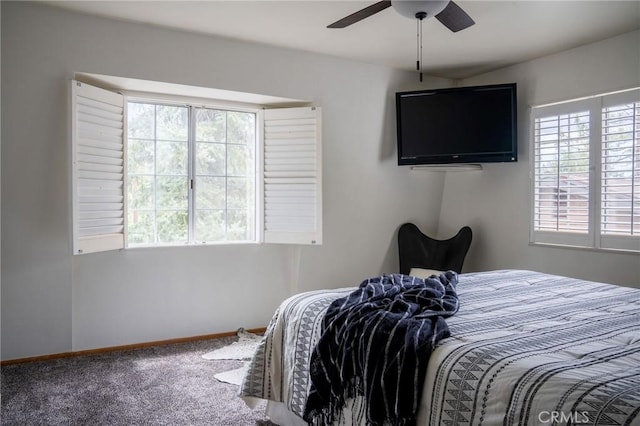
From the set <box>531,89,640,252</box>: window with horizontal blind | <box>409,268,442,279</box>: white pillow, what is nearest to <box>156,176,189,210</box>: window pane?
<box>409,268,442,279</box>: white pillow

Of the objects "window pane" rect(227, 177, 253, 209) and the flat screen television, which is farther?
"window pane" rect(227, 177, 253, 209)

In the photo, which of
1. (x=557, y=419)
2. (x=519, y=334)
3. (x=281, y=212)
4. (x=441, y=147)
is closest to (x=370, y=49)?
(x=441, y=147)

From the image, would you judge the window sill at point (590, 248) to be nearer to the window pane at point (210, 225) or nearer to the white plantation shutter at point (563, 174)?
the white plantation shutter at point (563, 174)

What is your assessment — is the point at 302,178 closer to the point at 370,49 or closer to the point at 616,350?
the point at 370,49

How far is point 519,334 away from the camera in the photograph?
1600mm

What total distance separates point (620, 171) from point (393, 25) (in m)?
2.00

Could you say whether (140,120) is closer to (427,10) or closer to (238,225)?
(238,225)

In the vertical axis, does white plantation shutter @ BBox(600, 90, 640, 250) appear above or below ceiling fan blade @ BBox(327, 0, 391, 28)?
below

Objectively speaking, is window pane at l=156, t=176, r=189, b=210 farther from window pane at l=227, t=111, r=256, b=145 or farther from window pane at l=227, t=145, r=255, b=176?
window pane at l=227, t=111, r=256, b=145

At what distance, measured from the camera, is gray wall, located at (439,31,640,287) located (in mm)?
3490

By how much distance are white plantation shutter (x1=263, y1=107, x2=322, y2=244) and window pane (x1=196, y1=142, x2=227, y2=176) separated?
1.23ft

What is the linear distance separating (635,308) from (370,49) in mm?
2797

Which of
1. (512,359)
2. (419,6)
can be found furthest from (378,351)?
(419,6)

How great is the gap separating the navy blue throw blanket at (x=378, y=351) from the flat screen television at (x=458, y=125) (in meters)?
2.36
